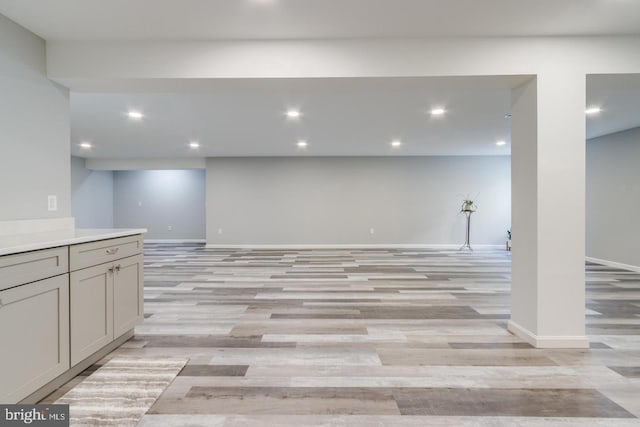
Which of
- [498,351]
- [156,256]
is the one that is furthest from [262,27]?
[156,256]

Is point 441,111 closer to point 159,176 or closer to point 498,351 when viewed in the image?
point 498,351

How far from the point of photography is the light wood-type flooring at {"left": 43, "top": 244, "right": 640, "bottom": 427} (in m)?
1.73

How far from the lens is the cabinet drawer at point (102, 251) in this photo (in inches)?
79.7

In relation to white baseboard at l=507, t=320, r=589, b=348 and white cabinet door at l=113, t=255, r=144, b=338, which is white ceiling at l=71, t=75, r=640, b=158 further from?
white baseboard at l=507, t=320, r=589, b=348

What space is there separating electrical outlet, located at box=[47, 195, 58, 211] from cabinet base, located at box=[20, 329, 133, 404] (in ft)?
3.65

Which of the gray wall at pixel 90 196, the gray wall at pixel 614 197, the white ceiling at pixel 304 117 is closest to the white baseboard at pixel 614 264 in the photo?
the gray wall at pixel 614 197

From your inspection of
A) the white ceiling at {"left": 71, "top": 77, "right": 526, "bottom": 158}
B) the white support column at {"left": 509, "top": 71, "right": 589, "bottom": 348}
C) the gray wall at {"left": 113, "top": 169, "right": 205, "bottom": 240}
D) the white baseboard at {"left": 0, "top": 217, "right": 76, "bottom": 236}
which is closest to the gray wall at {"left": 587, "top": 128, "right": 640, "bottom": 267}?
the white ceiling at {"left": 71, "top": 77, "right": 526, "bottom": 158}

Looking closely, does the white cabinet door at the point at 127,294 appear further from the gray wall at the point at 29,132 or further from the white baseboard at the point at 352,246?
the white baseboard at the point at 352,246

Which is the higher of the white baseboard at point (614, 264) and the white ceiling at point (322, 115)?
the white ceiling at point (322, 115)

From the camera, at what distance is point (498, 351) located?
7.99 ft

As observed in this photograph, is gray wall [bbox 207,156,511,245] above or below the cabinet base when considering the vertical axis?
above

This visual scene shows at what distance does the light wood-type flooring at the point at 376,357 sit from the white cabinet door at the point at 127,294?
0.18 m

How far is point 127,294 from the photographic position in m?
2.57

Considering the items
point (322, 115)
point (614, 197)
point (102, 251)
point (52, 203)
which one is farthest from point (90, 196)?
point (614, 197)
